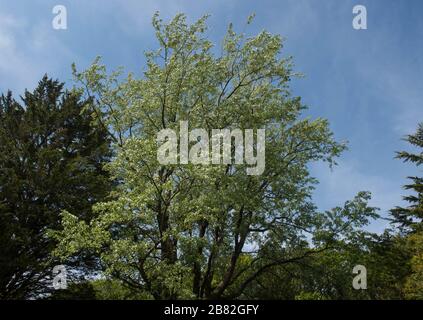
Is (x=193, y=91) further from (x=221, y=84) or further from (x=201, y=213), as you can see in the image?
(x=201, y=213)

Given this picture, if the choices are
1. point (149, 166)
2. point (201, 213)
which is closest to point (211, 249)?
→ point (201, 213)

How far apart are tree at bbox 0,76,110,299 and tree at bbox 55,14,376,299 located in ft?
11.7

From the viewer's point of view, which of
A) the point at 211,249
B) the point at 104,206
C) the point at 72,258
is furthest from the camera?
the point at 72,258

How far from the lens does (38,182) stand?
26.1 m

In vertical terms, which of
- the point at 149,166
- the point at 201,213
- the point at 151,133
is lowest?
the point at 201,213

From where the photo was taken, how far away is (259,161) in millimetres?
22984

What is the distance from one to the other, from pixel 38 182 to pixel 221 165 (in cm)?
1182

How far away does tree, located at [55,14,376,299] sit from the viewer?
64.7 ft

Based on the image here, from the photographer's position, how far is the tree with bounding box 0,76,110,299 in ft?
80.6

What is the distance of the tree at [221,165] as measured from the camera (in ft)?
64.7

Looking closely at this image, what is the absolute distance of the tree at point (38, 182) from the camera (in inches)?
967

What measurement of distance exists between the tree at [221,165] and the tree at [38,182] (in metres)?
3.56

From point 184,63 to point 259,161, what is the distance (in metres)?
6.09

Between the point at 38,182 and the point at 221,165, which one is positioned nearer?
the point at 221,165
